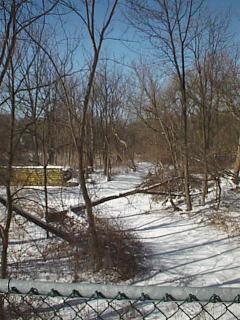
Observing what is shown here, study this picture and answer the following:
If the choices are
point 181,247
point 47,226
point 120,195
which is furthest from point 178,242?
point 120,195

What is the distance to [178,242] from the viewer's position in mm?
8977

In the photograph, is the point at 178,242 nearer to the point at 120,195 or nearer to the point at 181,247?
the point at 181,247

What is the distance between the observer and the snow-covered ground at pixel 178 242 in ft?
22.1

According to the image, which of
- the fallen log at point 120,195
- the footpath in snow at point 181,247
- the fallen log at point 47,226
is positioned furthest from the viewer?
the fallen log at point 120,195

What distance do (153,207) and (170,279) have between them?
6.84 m

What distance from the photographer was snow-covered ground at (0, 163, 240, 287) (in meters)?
6.72

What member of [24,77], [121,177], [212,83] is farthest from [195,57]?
[121,177]

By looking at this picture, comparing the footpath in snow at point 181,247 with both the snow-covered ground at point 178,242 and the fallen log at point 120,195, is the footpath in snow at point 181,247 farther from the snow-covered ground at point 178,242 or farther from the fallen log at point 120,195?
the fallen log at point 120,195

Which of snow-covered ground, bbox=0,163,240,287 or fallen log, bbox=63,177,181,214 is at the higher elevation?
fallen log, bbox=63,177,181,214

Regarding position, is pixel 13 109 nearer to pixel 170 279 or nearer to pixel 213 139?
pixel 170 279

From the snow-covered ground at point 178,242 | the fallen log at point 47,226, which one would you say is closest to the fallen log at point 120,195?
the snow-covered ground at point 178,242

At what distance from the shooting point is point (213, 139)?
18547mm

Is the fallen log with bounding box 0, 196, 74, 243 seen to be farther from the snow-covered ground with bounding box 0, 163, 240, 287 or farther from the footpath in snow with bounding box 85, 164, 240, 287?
the footpath in snow with bounding box 85, 164, 240, 287

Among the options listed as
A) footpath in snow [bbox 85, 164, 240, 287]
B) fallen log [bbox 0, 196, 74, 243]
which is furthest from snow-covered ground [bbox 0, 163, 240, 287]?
fallen log [bbox 0, 196, 74, 243]
